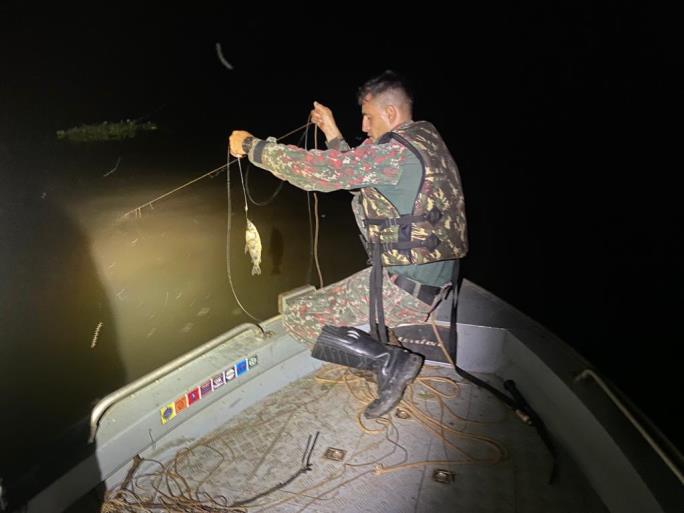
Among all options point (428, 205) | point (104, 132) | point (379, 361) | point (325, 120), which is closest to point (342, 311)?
point (379, 361)

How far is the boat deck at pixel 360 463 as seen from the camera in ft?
6.81

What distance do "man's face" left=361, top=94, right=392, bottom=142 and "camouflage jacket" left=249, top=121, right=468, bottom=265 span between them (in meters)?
0.13

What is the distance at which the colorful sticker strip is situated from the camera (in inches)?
92.1

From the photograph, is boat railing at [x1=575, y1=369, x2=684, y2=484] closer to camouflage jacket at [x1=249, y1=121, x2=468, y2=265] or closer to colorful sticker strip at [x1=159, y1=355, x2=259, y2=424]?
camouflage jacket at [x1=249, y1=121, x2=468, y2=265]

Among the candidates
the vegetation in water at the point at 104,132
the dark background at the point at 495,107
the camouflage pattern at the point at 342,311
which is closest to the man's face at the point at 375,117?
the camouflage pattern at the point at 342,311

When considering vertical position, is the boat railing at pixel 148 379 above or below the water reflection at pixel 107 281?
above

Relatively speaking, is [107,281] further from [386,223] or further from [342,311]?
[386,223]

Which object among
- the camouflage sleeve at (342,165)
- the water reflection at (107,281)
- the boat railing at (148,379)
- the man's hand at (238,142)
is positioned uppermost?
the man's hand at (238,142)

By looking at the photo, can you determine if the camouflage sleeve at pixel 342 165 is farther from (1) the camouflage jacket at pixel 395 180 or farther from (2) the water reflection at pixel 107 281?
(2) the water reflection at pixel 107 281

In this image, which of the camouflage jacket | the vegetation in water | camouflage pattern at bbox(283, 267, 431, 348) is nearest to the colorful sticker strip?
camouflage pattern at bbox(283, 267, 431, 348)

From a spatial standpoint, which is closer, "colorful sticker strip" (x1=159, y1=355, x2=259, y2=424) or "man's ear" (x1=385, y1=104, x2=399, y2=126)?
"colorful sticker strip" (x1=159, y1=355, x2=259, y2=424)

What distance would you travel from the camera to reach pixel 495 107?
20.6 m

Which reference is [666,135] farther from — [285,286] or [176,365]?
[176,365]

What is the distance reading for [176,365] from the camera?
2.50m
